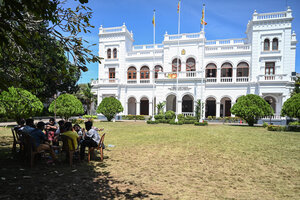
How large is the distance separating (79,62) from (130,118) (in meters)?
23.7

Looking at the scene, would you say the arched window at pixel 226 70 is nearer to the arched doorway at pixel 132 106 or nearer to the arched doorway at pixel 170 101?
the arched doorway at pixel 170 101

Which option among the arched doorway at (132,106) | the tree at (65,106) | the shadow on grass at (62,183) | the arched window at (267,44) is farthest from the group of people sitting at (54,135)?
the arched window at (267,44)

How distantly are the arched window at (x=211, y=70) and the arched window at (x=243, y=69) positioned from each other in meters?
2.89

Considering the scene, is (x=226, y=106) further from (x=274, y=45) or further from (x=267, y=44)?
(x=274, y=45)

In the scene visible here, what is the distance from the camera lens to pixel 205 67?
26266 mm

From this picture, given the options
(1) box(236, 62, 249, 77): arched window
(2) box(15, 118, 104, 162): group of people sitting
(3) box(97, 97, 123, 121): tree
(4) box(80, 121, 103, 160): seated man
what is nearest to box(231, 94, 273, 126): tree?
(1) box(236, 62, 249, 77): arched window

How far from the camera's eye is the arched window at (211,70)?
85.9 feet

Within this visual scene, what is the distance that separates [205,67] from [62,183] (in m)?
24.9

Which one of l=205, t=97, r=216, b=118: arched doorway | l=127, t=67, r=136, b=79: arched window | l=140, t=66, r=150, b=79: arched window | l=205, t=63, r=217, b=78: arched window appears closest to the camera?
l=205, t=63, r=217, b=78: arched window

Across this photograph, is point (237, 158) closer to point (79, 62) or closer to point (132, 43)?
point (79, 62)

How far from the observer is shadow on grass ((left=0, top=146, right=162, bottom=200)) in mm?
3527

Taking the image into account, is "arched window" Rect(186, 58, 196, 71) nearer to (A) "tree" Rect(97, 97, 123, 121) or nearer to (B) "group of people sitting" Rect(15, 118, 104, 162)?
(A) "tree" Rect(97, 97, 123, 121)

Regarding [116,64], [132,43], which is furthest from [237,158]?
[132,43]

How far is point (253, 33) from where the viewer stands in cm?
2392
